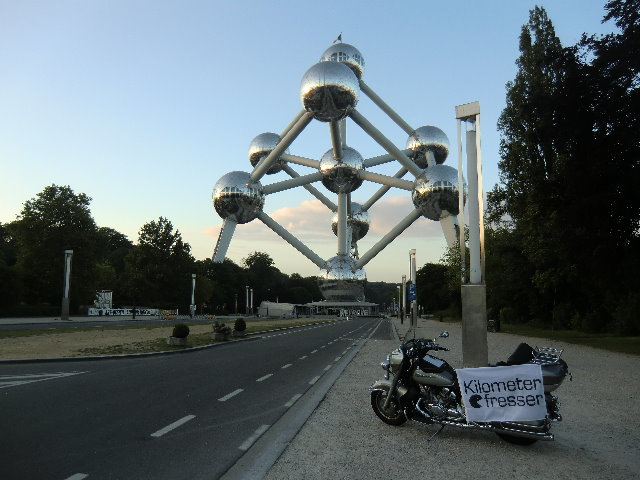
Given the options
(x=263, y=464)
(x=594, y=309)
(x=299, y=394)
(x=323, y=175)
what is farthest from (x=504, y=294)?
(x=263, y=464)

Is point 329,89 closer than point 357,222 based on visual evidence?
Yes

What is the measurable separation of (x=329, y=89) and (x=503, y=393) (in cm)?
3658

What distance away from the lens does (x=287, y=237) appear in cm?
5534

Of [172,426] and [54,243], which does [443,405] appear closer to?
[172,426]

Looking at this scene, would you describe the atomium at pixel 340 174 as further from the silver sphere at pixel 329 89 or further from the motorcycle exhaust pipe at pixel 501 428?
the motorcycle exhaust pipe at pixel 501 428

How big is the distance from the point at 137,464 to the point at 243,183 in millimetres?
46772

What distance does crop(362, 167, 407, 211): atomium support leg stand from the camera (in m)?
59.7

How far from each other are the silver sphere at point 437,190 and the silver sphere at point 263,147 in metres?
16.9

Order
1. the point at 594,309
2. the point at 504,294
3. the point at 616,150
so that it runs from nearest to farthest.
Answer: the point at 616,150
the point at 594,309
the point at 504,294

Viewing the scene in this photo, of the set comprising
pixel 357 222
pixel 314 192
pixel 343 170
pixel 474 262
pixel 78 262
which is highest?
pixel 343 170

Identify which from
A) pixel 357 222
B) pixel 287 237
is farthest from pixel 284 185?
pixel 357 222

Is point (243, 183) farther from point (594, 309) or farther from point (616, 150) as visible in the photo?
point (616, 150)

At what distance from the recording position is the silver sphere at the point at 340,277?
2280 inches

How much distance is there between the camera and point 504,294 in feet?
166
